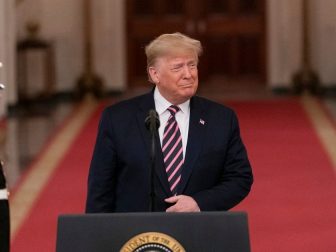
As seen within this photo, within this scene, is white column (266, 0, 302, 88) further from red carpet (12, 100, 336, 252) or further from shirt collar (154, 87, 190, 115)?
shirt collar (154, 87, 190, 115)

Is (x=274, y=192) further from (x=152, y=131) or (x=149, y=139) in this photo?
(x=152, y=131)

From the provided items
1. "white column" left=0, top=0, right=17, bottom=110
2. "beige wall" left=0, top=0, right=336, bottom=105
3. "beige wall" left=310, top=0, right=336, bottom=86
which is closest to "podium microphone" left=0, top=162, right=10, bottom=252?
"white column" left=0, top=0, right=17, bottom=110

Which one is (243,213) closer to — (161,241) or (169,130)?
(161,241)

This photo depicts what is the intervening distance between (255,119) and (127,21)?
3.67m

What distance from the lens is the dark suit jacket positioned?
4.17 m

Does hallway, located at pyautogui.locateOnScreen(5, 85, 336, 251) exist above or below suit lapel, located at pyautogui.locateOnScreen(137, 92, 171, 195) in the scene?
below

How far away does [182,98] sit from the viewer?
164 inches

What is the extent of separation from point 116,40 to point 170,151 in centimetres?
1259

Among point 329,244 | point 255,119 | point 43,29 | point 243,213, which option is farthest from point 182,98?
point 43,29

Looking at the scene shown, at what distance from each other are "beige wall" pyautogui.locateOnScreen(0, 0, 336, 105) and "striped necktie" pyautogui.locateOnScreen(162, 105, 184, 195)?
12.3 meters

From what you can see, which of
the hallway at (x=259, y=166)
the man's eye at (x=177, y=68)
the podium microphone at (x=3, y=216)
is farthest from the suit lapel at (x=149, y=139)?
the hallway at (x=259, y=166)

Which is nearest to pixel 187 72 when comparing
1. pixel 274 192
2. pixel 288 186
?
pixel 274 192

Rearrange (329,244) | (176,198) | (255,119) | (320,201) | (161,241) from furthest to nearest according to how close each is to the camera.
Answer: (255,119) → (320,201) → (329,244) → (176,198) → (161,241)

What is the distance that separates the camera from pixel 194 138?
13.8ft
